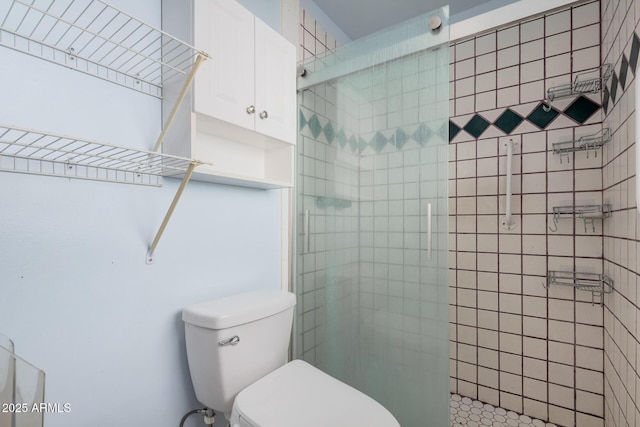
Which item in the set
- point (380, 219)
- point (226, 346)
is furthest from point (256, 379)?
point (380, 219)

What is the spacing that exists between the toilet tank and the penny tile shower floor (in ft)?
4.11

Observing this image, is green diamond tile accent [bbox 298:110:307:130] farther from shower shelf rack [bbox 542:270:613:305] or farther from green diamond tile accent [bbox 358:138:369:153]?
shower shelf rack [bbox 542:270:613:305]

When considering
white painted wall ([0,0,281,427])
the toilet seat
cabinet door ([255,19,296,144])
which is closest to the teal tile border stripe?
cabinet door ([255,19,296,144])

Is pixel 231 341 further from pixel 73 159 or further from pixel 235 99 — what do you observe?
pixel 235 99

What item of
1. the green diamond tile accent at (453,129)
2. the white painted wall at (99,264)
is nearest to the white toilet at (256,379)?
the white painted wall at (99,264)

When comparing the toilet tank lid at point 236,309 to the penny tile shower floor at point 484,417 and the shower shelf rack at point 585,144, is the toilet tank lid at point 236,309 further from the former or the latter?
the shower shelf rack at point 585,144

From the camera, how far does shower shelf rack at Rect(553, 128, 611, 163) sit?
154 cm

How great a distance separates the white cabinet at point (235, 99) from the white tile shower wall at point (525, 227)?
122 cm

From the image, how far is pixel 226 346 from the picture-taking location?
106cm

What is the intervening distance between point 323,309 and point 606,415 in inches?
57.6

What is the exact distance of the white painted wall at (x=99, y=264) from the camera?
82 centimetres

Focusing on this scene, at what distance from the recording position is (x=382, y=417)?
96 cm

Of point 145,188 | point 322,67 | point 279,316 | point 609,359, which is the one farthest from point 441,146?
point 609,359

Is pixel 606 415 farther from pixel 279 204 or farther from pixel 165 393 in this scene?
pixel 165 393
